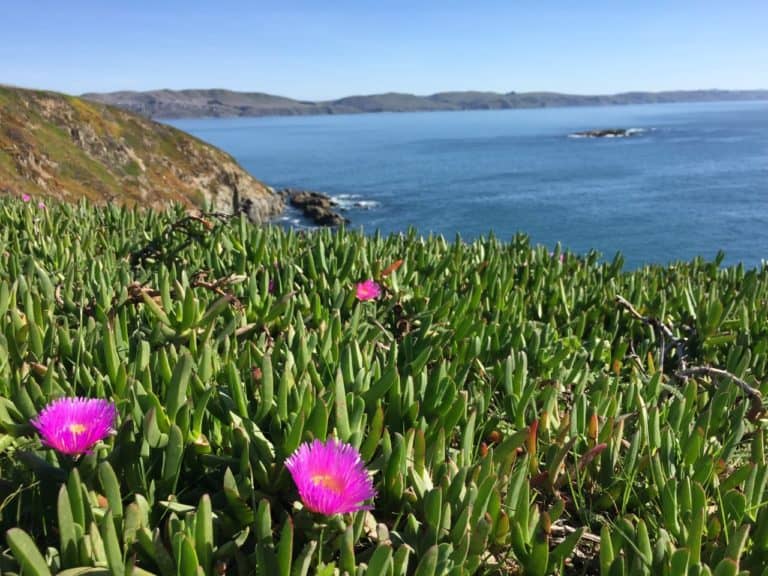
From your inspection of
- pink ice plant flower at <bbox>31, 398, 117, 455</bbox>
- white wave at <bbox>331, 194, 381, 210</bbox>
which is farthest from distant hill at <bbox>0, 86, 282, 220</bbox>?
pink ice plant flower at <bbox>31, 398, 117, 455</bbox>

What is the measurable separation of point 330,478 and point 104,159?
47031 mm

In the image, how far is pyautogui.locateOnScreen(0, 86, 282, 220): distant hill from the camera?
34.2 m

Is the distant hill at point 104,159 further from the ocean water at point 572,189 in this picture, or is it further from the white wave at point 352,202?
→ the ocean water at point 572,189

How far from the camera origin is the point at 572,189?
53562 mm

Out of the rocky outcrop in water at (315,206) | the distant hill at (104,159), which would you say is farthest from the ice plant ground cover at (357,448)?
the rocky outcrop in water at (315,206)

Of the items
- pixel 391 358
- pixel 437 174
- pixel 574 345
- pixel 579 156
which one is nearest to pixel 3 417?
pixel 391 358

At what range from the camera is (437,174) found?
Result: 6781 centimetres

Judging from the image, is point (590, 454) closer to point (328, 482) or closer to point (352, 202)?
point (328, 482)

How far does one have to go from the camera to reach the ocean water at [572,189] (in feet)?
118

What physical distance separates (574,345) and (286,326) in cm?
108

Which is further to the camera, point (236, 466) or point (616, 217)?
point (616, 217)

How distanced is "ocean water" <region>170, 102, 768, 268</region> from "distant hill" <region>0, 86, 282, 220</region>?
6.54m

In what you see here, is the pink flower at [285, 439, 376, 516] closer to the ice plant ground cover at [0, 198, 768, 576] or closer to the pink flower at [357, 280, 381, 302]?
the ice plant ground cover at [0, 198, 768, 576]

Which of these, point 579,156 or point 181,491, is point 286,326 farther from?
point 579,156
